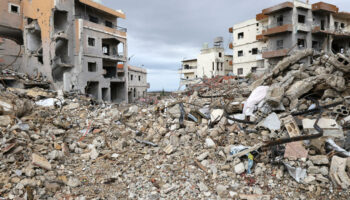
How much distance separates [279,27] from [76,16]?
19.5 m

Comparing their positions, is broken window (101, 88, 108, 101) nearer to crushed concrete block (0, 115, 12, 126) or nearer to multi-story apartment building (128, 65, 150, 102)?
multi-story apartment building (128, 65, 150, 102)

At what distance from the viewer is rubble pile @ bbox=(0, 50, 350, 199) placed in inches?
176

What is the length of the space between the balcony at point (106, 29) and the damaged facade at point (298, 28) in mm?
15169

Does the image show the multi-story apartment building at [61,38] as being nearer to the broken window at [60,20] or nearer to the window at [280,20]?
the broken window at [60,20]

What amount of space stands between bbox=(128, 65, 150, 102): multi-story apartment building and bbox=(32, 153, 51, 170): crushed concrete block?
22324 mm

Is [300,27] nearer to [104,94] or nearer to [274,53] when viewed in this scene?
[274,53]

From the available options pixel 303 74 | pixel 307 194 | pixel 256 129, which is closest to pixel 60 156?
pixel 256 129

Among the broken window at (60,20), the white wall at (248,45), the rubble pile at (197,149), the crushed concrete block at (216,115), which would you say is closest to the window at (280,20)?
the white wall at (248,45)

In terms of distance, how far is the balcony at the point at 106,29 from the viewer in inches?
731

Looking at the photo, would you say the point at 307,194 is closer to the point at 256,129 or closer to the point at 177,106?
the point at 256,129

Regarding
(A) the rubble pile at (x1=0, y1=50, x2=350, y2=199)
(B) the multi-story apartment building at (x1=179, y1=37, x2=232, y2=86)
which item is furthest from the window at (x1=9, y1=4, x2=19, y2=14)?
(B) the multi-story apartment building at (x1=179, y1=37, x2=232, y2=86)

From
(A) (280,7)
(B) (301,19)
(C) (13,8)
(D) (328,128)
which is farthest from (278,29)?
(C) (13,8)

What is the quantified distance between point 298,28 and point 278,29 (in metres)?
2.02

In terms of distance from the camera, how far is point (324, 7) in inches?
885
